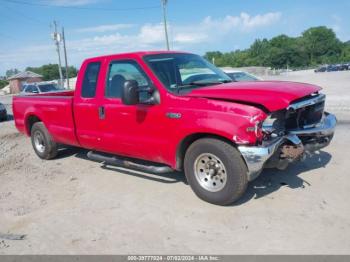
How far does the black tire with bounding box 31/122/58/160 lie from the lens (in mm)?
7383

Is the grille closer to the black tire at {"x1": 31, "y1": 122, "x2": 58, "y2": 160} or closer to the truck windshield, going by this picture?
the truck windshield

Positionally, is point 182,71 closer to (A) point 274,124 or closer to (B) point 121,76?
(B) point 121,76

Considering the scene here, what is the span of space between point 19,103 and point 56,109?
167 cm

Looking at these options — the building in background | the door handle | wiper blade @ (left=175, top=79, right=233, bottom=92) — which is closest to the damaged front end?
wiper blade @ (left=175, top=79, right=233, bottom=92)

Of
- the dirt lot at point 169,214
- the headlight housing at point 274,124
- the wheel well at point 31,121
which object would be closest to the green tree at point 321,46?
the wheel well at point 31,121

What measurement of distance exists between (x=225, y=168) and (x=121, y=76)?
2257 mm

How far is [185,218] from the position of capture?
448 centimetres

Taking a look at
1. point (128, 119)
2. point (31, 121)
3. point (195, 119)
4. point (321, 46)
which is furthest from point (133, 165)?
point (321, 46)

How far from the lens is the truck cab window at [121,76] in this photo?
542 cm

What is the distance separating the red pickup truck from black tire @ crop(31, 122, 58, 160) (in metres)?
1.01

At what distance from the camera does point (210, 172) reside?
4.77 metres

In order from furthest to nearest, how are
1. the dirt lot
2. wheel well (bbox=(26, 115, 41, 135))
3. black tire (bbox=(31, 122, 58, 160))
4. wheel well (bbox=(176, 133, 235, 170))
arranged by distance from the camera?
wheel well (bbox=(26, 115, 41, 135)) → black tire (bbox=(31, 122, 58, 160)) → wheel well (bbox=(176, 133, 235, 170)) → the dirt lot

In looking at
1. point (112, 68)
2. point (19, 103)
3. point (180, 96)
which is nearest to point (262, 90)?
point (180, 96)

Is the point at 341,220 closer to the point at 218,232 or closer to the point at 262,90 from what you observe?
the point at 218,232
